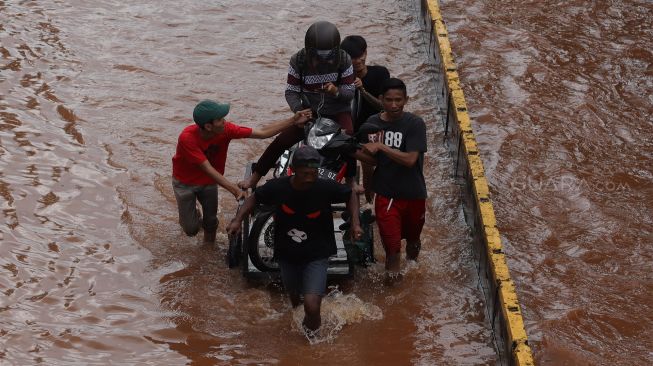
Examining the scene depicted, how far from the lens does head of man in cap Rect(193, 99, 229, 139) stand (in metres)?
8.36

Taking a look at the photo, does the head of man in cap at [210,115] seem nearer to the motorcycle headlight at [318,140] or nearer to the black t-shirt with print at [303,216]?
the motorcycle headlight at [318,140]

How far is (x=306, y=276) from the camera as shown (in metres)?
7.79

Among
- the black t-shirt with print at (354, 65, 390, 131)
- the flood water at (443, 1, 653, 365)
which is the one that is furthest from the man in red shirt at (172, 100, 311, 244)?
the flood water at (443, 1, 653, 365)

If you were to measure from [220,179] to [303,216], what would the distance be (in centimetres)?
112

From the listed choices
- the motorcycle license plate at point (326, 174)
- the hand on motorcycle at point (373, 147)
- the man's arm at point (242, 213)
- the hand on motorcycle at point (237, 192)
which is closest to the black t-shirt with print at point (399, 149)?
the hand on motorcycle at point (373, 147)

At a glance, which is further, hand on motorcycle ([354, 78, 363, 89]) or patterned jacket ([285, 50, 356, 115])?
hand on motorcycle ([354, 78, 363, 89])

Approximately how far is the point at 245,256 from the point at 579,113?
5.68m

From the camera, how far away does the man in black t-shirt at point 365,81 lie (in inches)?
374

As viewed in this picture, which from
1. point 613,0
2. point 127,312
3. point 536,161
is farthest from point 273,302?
point 613,0

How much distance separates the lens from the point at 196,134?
860 centimetres

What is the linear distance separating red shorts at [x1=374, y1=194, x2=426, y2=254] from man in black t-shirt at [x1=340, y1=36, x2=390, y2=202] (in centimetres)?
92

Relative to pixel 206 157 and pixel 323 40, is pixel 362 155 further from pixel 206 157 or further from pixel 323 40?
pixel 206 157

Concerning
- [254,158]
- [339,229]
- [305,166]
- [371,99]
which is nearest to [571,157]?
[371,99]

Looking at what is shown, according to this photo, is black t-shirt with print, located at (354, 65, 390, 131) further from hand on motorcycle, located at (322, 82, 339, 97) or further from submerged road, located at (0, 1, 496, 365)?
submerged road, located at (0, 1, 496, 365)
